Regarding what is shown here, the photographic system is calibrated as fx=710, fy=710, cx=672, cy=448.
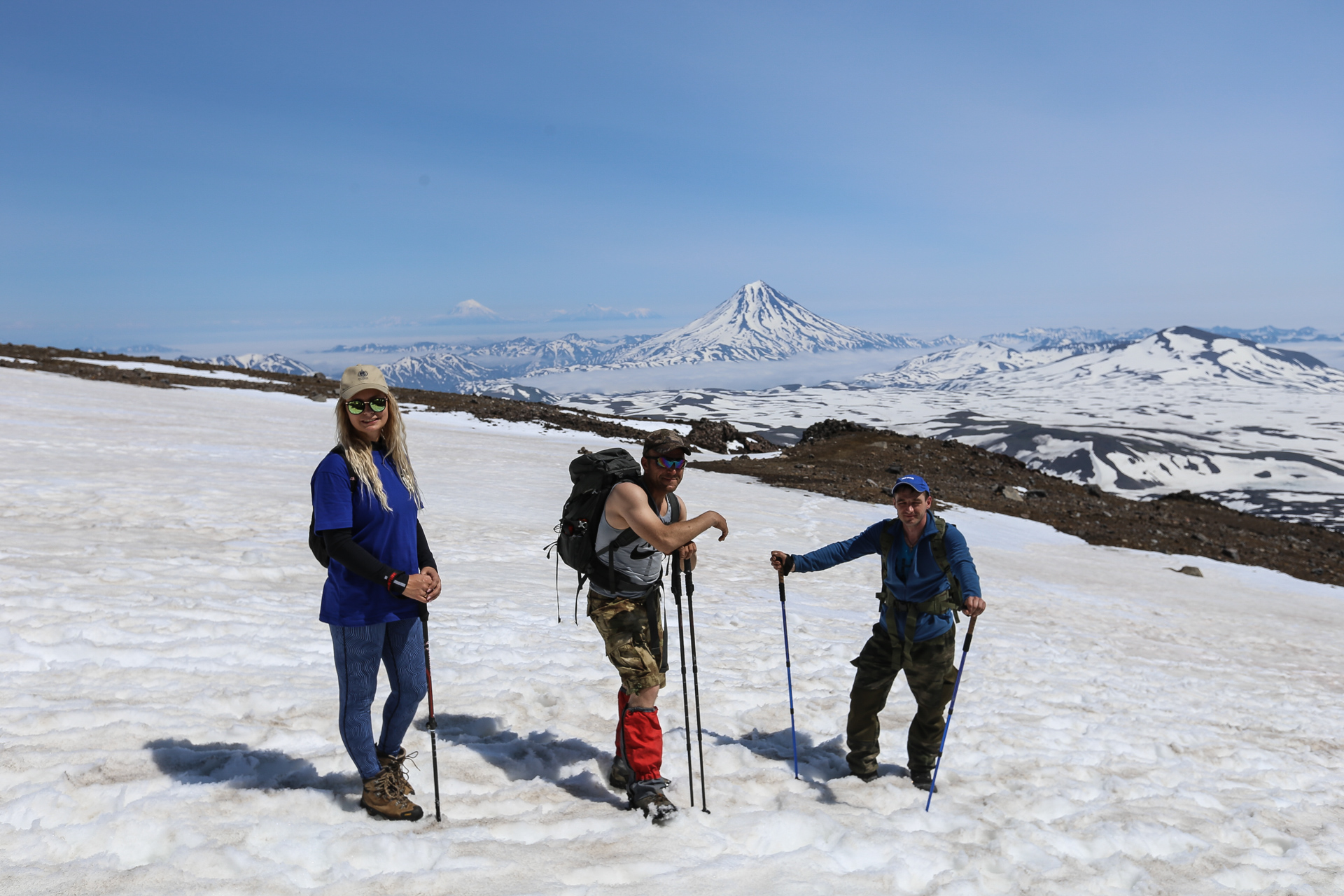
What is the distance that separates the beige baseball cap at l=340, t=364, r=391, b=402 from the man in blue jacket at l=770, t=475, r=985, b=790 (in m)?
3.19

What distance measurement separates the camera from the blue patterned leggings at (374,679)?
4246 millimetres

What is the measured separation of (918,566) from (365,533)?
429 centimetres

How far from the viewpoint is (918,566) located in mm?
5965

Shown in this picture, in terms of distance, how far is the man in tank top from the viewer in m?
4.64

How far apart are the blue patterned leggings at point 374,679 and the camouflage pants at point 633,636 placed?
1207 mm

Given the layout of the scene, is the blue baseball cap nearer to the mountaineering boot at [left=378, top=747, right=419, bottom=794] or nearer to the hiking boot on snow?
the hiking boot on snow

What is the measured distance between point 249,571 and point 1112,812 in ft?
36.7

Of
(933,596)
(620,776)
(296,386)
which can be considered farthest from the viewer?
(296,386)

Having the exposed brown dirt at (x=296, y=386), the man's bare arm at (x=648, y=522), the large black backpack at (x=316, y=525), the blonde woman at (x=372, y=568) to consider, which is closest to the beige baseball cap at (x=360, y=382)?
the blonde woman at (x=372, y=568)

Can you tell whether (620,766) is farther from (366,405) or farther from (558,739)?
(366,405)

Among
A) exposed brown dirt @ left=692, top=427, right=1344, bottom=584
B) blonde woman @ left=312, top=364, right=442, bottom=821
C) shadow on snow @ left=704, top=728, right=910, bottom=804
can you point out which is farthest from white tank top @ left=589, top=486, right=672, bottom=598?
exposed brown dirt @ left=692, top=427, right=1344, bottom=584

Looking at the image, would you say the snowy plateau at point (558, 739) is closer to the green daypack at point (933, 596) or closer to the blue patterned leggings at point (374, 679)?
the blue patterned leggings at point (374, 679)

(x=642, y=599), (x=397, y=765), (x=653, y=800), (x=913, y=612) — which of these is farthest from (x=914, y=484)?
(x=397, y=765)

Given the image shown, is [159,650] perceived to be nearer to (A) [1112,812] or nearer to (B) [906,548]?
(B) [906,548]
